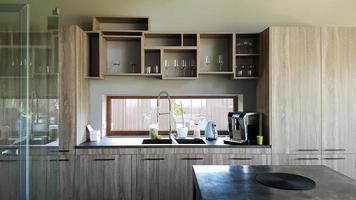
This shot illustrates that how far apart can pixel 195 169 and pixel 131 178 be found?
3.66 feet

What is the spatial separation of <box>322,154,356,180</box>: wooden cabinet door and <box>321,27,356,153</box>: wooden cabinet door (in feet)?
0.18

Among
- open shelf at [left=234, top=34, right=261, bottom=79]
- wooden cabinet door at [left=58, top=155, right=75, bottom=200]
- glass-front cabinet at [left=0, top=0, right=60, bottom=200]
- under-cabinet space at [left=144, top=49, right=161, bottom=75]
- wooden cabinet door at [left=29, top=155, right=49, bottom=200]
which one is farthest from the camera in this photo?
under-cabinet space at [left=144, top=49, right=161, bottom=75]

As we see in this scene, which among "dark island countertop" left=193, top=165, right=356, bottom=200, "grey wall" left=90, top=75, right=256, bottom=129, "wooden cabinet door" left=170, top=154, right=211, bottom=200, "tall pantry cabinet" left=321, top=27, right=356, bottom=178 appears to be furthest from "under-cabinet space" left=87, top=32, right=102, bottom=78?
"tall pantry cabinet" left=321, top=27, right=356, bottom=178

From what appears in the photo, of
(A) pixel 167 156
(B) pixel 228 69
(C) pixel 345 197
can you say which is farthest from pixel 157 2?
(C) pixel 345 197

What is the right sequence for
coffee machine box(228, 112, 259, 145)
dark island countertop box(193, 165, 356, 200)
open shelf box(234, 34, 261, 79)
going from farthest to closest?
open shelf box(234, 34, 261, 79), coffee machine box(228, 112, 259, 145), dark island countertop box(193, 165, 356, 200)

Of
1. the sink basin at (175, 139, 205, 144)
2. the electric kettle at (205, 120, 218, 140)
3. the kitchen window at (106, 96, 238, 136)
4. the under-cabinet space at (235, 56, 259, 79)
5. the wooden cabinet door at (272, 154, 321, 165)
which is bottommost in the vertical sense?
the wooden cabinet door at (272, 154, 321, 165)

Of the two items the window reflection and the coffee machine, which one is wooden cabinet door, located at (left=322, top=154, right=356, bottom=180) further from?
the window reflection

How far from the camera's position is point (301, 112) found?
2965 millimetres

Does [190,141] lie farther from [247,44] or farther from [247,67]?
[247,44]

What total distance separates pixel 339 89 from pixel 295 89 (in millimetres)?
506

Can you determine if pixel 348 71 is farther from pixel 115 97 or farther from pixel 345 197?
pixel 115 97

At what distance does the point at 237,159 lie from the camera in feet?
9.46

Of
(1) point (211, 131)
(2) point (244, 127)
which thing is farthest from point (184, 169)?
(2) point (244, 127)

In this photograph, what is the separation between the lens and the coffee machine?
3.03m
